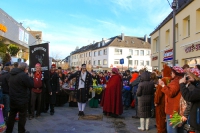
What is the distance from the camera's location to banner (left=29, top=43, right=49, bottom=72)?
8.11 meters

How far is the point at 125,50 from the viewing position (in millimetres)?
60281

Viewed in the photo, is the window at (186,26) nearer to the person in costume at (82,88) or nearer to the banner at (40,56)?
the person in costume at (82,88)

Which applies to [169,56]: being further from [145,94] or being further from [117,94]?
[145,94]

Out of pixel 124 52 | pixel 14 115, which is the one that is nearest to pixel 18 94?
pixel 14 115

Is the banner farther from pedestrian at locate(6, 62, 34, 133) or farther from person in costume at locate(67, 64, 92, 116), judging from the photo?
pedestrian at locate(6, 62, 34, 133)

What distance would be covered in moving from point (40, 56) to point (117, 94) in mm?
3318

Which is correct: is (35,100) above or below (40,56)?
below

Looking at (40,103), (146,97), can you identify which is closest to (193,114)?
(146,97)

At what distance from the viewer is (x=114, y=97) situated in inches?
332

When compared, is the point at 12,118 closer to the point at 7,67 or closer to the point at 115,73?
the point at 7,67

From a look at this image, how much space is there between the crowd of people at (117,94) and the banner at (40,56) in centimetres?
28

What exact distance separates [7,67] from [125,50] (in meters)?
54.8

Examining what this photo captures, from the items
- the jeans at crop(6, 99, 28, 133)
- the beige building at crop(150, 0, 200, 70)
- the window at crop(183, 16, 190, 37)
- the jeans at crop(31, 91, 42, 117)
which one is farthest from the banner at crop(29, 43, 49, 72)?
the window at crop(183, 16, 190, 37)

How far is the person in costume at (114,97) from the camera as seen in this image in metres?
8.41
